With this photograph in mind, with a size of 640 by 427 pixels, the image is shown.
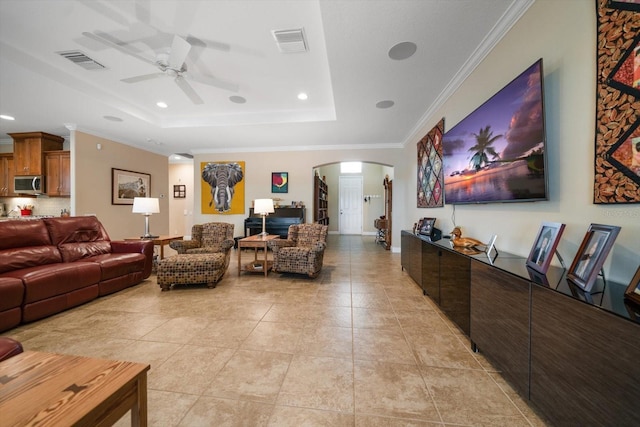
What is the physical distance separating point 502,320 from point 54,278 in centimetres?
401

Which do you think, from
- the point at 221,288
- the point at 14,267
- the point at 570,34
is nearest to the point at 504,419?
the point at 570,34

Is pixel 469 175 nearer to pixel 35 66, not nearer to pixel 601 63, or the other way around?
pixel 601 63

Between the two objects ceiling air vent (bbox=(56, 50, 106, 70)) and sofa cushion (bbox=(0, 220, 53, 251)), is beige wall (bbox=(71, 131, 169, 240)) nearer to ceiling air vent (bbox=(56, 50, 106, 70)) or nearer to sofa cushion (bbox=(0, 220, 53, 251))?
sofa cushion (bbox=(0, 220, 53, 251))

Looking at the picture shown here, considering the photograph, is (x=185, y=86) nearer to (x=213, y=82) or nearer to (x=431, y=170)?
(x=213, y=82)

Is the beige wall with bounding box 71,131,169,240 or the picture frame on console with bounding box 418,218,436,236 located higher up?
the beige wall with bounding box 71,131,169,240

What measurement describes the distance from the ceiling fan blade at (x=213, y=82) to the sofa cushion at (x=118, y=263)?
A: 2682 millimetres

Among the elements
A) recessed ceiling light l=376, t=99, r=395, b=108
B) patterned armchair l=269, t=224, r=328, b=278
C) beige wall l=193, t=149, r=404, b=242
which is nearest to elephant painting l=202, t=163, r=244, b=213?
beige wall l=193, t=149, r=404, b=242

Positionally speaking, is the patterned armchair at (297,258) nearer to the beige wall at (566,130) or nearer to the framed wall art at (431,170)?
the framed wall art at (431,170)

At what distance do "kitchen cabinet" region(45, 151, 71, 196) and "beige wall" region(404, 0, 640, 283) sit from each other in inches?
298

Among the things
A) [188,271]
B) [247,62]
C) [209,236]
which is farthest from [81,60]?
[188,271]

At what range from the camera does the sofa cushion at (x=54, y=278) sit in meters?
2.23

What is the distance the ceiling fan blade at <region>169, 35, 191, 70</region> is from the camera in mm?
2211

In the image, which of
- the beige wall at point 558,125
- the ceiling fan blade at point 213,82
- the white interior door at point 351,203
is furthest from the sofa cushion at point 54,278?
the white interior door at point 351,203

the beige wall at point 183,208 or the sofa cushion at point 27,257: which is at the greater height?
the beige wall at point 183,208
